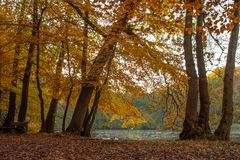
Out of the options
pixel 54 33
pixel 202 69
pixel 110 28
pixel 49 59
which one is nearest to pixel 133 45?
pixel 110 28

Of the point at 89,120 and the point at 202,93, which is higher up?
the point at 202,93

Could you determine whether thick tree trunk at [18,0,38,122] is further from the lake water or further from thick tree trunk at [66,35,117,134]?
the lake water

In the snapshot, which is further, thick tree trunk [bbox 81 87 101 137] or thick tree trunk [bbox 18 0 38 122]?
thick tree trunk [bbox 81 87 101 137]

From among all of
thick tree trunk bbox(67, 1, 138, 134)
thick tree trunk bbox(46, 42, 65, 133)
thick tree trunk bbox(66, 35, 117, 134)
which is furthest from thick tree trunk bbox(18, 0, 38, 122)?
thick tree trunk bbox(66, 35, 117, 134)

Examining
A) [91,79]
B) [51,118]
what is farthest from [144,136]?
[91,79]

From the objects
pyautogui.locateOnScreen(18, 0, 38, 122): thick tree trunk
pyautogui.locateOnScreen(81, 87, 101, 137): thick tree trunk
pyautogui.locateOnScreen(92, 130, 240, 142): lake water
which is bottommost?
pyautogui.locateOnScreen(92, 130, 240, 142): lake water

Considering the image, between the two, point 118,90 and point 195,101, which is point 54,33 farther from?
point 195,101

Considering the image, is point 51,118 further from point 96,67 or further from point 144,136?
point 144,136

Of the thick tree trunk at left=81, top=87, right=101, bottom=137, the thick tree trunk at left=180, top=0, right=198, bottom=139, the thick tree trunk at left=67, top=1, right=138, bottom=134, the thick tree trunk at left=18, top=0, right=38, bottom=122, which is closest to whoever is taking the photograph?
the thick tree trunk at left=67, top=1, right=138, bottom=134

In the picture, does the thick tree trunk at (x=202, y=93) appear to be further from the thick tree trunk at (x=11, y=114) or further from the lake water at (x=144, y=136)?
the lake water at (x=144, y=136)

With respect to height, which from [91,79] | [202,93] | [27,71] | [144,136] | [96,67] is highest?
[27,71]

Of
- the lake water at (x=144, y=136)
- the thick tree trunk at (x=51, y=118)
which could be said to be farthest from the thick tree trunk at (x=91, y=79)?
the lake water at (x=144, y=136)

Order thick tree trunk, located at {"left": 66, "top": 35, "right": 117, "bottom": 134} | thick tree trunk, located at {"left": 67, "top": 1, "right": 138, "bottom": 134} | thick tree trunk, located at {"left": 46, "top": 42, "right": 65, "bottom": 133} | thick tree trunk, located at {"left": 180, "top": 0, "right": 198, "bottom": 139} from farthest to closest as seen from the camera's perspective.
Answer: thick tree trunk, located at {"left": 46, "top": 42, "right": 65, "bottom": 133}, thick tree trunk, located at {"left": 66, "top": 35, "right": 117, "bottom": 134}, thick tree trunk, located at {"left": 180, "top": 0, "right": 198, "bottom": 139}, thick tree trunk, located at {"left": 67, "top": 1, "right": 138, "bottom": 134}

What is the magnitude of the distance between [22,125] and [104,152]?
1087 centimetres
